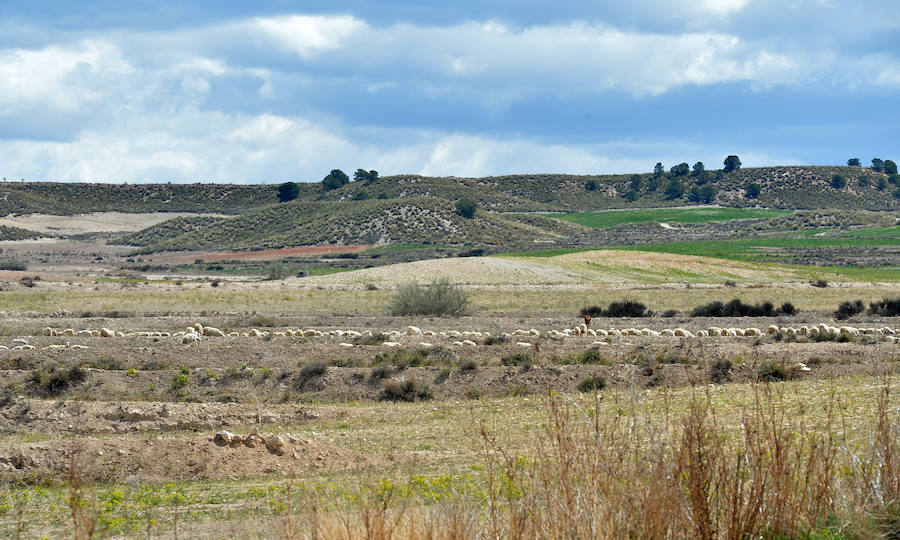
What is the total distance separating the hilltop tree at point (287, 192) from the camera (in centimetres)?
18300

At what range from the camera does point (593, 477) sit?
7465mm

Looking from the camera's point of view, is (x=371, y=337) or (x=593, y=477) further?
(x=371, y=337)

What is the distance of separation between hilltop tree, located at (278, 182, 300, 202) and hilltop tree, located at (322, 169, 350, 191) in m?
5.89

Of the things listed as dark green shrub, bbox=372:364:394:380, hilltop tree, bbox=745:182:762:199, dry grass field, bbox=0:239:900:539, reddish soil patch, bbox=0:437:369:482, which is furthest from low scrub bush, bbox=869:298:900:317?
hilltop tree, bbox=745:182:762:199

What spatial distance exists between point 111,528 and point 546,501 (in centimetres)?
514

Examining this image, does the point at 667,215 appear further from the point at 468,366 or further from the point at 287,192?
the point at 468,366

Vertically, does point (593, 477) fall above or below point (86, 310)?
above

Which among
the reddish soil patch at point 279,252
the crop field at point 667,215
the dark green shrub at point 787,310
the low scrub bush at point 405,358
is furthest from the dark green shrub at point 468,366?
the crop field at point 667,215

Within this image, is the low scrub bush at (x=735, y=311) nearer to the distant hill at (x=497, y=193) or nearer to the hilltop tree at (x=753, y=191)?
the distant hill at (x=497, y=193)

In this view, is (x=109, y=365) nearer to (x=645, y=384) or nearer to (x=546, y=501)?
(x=645, y=384)

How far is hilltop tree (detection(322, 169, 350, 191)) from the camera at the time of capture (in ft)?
617

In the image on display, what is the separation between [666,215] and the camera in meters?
166

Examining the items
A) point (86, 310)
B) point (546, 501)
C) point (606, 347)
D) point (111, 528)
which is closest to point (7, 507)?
point (111, 528)

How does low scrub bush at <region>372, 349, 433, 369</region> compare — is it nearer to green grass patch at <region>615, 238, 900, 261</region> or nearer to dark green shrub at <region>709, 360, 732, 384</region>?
dark green shrub at <region>709, 360, 732, 384</region>
